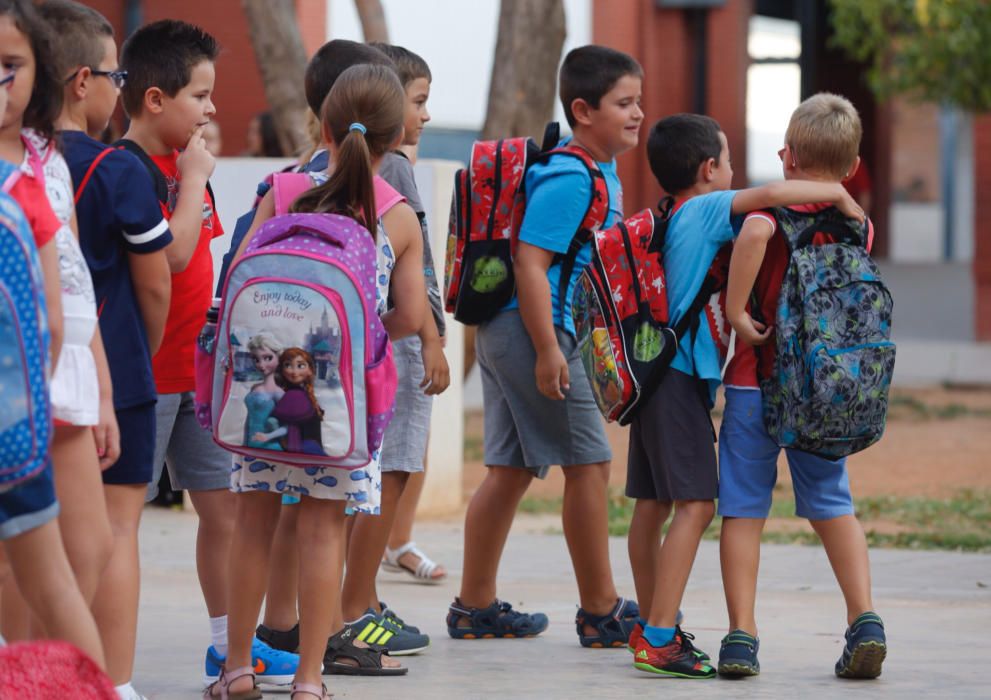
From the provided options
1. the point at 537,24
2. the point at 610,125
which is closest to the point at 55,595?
the point at 610,125

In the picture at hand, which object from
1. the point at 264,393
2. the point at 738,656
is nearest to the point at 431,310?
the point at 264,393

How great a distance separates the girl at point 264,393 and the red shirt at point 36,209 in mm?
642

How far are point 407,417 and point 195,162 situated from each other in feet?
3.96

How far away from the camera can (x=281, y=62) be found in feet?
32.8

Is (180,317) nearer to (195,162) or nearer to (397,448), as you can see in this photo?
(195,162)

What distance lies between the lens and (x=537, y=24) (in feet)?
33.6

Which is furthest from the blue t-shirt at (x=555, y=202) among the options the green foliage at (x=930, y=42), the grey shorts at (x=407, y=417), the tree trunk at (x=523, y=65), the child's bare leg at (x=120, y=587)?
the green foliage at (x=930, y=42)

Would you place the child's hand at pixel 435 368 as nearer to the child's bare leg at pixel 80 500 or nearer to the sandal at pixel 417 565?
the child's bare leg at pixel 80 500

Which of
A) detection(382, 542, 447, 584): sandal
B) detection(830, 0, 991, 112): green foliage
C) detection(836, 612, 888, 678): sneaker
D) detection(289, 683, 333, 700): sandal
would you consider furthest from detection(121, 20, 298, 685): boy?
detection(830, 0, 991, 112): green foliage

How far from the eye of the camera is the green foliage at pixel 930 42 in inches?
732

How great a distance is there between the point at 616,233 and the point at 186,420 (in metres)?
1.41

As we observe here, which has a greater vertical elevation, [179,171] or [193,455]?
[179,171]

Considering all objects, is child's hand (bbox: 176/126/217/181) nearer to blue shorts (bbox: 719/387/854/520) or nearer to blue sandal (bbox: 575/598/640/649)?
blue shorts (bbox: 719/387/854/520)

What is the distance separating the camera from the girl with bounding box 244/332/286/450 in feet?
13.1
